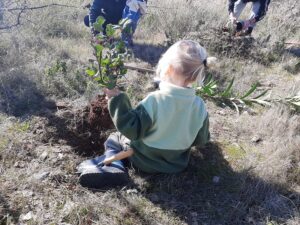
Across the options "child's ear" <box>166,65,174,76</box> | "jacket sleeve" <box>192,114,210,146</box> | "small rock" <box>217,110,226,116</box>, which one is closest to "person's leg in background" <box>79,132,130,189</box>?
"jacket sleeve" <box>192,114,210,146</box>

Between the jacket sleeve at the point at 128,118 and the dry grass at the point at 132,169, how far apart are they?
516 mm

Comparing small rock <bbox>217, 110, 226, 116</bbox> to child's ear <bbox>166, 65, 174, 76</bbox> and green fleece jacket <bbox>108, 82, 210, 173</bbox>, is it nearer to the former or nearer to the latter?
green fleece jacket <bbox>108, 82, 210, 173</bbox>

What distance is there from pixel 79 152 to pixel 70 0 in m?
4.84

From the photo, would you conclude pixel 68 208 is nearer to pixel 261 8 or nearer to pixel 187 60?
pixel 187 60

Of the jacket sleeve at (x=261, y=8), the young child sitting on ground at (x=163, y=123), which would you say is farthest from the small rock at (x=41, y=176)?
the jacket sleeve at (x=261, y=8)

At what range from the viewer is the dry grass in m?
2.37

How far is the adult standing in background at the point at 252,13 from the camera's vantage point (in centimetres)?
550

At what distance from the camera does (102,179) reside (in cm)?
247

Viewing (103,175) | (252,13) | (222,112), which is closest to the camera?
(103,175)

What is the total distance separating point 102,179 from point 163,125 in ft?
1.94

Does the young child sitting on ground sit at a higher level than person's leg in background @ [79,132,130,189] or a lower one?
higher

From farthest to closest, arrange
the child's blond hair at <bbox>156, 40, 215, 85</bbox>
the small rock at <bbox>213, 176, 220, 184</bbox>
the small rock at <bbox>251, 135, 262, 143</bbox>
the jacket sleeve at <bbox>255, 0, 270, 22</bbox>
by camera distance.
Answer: the jacket sleeve at <bbox>255, 0, 270, 22</bbox> < the small rock at <bbox>251, 135, 262, 143</bbox> < the small rock at <bbox>213, 176, 220, 184</bbox> < the child's blond hair at <bbox>156, 40, 215, 85</bbox>

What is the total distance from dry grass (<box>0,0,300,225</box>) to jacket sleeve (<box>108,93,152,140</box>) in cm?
52

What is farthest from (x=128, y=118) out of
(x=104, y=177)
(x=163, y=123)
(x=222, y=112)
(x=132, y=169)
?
(x=222, y=112)
